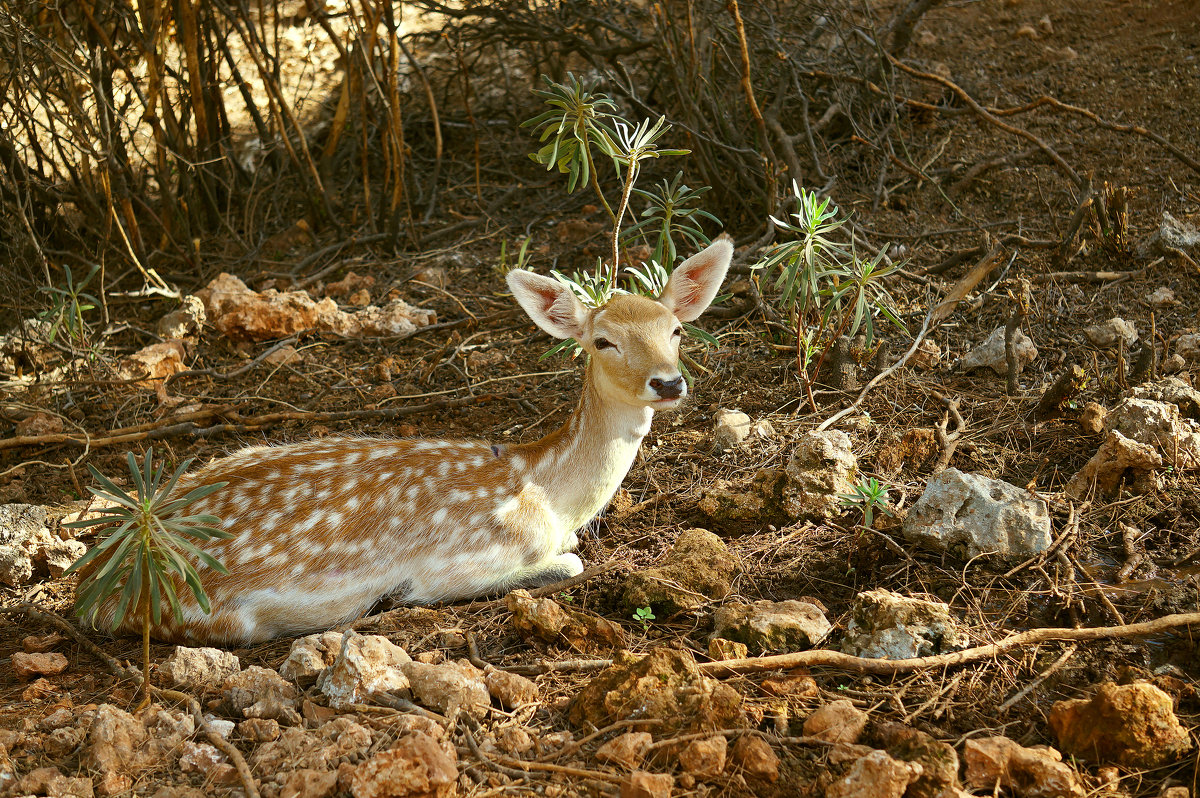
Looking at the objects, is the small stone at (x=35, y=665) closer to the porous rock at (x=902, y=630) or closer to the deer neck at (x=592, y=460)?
the deer neck at (x=592, y=460)

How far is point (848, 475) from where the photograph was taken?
3463 mm

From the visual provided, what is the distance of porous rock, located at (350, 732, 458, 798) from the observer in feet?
7.00

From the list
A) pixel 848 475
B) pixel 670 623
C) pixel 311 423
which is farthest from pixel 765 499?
pixel 311 423

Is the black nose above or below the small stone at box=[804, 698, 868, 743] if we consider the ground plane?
above

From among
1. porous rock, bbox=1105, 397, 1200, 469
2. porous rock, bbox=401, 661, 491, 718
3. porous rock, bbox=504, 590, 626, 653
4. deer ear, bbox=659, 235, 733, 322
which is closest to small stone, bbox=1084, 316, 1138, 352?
porous rock, bbox=1105, 397, 1200, 469

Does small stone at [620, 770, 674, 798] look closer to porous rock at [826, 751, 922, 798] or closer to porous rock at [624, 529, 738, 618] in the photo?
porous rock at [826, 751, 922, 798]

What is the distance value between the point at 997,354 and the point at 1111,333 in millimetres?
500

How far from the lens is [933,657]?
8.38 ft

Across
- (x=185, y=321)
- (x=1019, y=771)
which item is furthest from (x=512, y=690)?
(x=185, y=321)

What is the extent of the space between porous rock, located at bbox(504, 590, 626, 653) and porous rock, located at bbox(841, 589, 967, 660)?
2.33 ft

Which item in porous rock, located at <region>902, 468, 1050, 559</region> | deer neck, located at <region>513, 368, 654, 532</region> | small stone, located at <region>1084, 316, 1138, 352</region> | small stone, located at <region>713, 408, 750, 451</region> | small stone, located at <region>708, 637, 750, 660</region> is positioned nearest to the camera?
small stone, located at <region>708, 637, 750, 660</region>

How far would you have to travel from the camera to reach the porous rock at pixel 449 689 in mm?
2508

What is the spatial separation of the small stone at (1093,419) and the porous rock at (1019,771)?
1.75m

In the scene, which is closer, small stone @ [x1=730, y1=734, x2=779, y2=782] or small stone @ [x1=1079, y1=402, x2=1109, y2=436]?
small stone @ [x1=730, y1=734, x2=779, y2=782]
